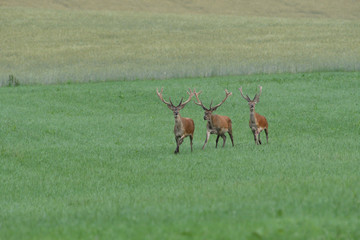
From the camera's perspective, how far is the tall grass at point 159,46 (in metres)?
49.5

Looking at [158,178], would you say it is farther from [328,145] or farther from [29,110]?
[29,110]

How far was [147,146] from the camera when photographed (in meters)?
23.7

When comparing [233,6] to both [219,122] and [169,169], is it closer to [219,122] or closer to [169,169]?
[219,122]

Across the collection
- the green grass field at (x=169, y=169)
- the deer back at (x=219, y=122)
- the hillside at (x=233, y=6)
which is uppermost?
the hillside at (x=233, y=6)

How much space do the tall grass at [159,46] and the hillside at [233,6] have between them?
2679 centimetres

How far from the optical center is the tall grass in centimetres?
4953

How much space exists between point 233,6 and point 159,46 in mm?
64036

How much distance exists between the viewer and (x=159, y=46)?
6462 cm

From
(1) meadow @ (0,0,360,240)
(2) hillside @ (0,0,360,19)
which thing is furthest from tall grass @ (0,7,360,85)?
(2) hillside @ (0,0,360,19)

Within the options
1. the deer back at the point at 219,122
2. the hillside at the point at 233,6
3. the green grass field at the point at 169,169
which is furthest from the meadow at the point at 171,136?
the hillside at the point at 233,6

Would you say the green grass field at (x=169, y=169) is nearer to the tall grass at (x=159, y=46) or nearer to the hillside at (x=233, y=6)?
the tall grass at (x=159, y=46)

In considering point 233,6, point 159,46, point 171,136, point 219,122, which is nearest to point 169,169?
point 219,122

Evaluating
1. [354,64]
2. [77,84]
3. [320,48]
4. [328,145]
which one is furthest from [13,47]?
[328,145]

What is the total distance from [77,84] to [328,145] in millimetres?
26438
